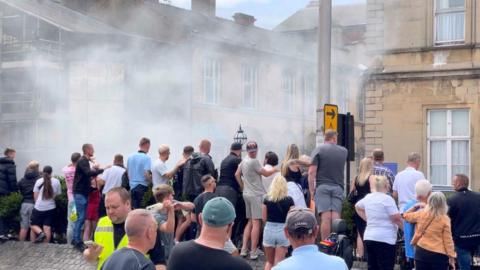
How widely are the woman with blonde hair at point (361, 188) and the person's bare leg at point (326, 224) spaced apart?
1.59 feet

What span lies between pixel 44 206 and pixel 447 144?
10380 millimetres

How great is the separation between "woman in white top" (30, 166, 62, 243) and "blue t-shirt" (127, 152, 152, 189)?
5.84 feet

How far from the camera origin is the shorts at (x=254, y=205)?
12.2 m

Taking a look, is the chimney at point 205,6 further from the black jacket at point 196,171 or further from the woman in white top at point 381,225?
the woman in white top at point 381,225

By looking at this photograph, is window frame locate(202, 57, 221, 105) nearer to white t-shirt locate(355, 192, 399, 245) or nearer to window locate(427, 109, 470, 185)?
window locate(427, 109, 470, 185)

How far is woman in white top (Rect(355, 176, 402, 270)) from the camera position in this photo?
10.1 metres

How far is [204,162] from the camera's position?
1276cm

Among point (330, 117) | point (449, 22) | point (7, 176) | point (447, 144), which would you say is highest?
point (449, 22)

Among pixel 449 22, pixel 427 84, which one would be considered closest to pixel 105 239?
pixel 427 84

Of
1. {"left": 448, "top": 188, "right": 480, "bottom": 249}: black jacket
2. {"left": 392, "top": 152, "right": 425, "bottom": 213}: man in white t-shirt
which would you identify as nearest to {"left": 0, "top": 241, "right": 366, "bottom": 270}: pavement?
{"left": 392, "top": 152, "right": 425, "bottom": 213}: man in white t-shirt

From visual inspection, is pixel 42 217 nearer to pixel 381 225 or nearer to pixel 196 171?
pixel 196 171

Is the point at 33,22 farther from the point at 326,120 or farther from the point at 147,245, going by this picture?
the point at 147,245

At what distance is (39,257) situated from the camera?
14578 mm

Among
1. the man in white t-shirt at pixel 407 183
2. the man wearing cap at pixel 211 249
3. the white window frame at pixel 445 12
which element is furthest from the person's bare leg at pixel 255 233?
the white window frame at pixel 445 12
